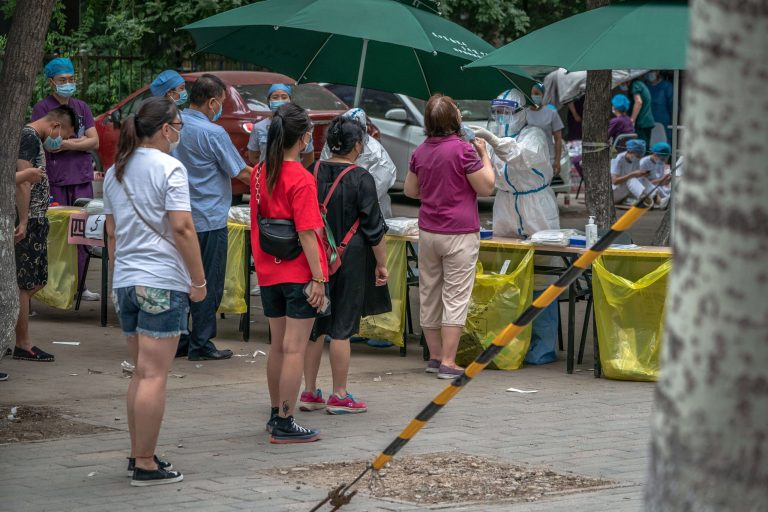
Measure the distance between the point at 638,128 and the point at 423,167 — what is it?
1437cm

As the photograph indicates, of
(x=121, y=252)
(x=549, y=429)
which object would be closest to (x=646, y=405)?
(x=549, y=429)

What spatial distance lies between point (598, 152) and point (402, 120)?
6869 millimetres

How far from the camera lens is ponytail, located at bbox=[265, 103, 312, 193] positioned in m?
6.57

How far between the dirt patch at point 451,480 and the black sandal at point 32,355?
134 inches

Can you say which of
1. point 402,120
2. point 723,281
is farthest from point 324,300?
point 402,120

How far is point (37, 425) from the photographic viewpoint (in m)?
7.04

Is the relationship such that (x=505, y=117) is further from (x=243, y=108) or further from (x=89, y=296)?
(x=243, y=108)

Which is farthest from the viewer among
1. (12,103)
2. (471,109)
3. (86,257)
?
(471,109)

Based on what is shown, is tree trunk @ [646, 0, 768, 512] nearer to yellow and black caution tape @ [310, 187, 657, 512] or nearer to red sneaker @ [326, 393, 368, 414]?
yellow and black caution tape @ [310, 187, 657, 512]

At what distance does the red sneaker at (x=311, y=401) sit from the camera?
7547 millimetres

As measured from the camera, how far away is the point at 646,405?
7801 millimetres

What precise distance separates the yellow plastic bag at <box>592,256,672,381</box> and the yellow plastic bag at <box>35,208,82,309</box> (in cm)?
446

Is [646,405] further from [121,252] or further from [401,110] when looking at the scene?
[401,110]

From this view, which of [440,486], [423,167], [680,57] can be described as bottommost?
[440,486]
